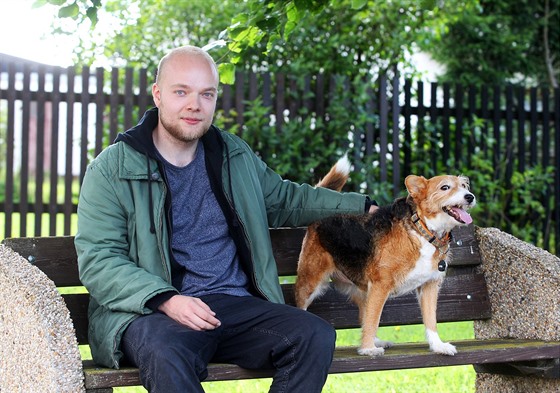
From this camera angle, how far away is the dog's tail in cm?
430

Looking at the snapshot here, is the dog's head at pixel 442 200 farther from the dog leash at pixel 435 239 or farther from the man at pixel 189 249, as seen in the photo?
the man at pixel 189 249

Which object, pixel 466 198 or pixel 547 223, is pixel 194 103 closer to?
pixel 466 198

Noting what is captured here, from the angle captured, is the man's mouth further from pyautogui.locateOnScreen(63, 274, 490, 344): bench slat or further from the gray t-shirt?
pyautogui.locateOnScreen(63, 274, 490, 344): bench slat

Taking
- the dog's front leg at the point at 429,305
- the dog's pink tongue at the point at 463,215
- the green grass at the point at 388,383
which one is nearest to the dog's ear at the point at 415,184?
the dog's pink tongue at the point at 463,215

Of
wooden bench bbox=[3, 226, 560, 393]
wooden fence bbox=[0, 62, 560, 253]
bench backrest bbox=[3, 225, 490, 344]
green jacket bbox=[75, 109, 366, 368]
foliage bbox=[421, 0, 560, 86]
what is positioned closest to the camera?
green jacket bbox=[75, 109, 366, 368]

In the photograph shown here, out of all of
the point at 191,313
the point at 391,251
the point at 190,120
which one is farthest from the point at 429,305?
the point at 190,120

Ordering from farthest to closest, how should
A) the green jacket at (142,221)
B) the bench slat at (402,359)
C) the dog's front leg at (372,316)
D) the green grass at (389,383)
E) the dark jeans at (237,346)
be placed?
the green grass at (389,383)
the dog's front leg at (372,316)
the green jacket at (142,221)
the bench slat at (402,359)
the dark jeans at (237,346)

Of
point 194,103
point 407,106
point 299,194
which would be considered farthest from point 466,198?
point 407,106

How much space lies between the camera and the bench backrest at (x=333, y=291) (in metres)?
3.90

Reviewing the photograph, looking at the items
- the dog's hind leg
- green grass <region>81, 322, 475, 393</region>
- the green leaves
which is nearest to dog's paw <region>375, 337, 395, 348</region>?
the dog's hind leg

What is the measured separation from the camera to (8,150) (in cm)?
916

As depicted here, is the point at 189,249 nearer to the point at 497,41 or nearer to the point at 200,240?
the point at 200,240

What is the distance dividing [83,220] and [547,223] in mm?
7938

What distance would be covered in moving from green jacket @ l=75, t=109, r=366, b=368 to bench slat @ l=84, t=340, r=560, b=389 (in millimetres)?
103
